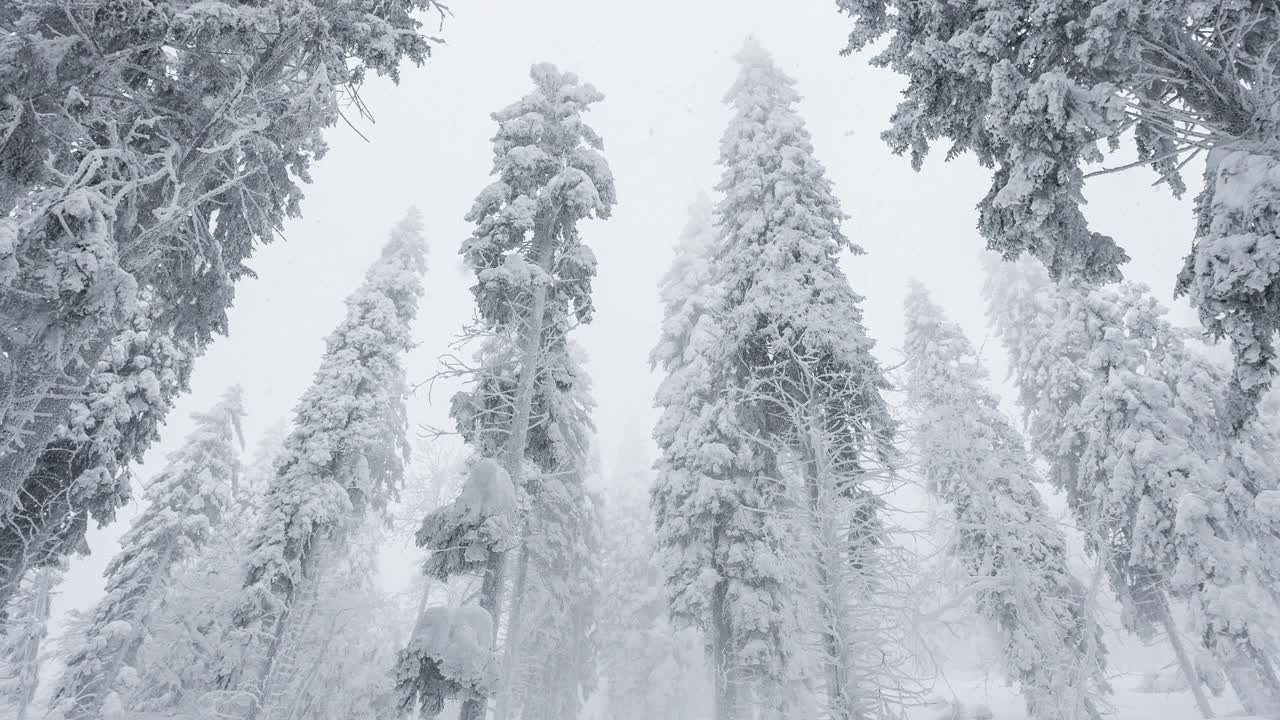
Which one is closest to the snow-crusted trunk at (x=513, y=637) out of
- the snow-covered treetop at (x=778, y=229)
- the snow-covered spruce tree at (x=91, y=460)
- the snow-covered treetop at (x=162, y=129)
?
the snow-covered spruce tree at (x=91, y=460)

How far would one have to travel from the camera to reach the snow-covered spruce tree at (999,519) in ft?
45.8

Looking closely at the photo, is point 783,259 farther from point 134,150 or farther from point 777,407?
point 134,150

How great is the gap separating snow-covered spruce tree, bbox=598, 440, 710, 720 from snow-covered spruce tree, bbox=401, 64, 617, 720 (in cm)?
1998

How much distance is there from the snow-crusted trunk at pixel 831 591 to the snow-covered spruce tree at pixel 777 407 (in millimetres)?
26

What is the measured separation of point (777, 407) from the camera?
14.1 metres

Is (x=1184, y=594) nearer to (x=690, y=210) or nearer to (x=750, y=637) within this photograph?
(x=750, y=637)

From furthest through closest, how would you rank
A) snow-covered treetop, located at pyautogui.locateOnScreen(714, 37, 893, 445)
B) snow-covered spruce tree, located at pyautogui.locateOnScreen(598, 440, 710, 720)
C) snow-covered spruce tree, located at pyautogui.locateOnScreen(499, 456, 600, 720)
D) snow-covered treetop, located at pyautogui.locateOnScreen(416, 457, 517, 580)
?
snow-covered spruce tree, located at pyautogui.locateOnScreen(598, 440, 710, 720) < snow-covered spruce tree, located at pyautogui.locateOnScreen(499, 456, 600, 720) < snow-covered treetop, located at pyautogui.locateOnScreen(714, 37, 893, 445) < snow-covered treetop, located at pyautogui.locateOnScreen(416, 457, 517, 580)

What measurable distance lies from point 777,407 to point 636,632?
21.4 metres

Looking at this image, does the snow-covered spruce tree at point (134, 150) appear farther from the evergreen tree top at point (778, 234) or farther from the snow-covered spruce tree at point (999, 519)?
the snow-covered spruce tree at point (999, 519)

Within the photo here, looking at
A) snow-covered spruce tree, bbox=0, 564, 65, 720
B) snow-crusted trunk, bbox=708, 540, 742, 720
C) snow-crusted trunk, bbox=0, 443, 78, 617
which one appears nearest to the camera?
snow-crusted trunk, bbox=0, 443, 78, 617

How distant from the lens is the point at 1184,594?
51.8 ft

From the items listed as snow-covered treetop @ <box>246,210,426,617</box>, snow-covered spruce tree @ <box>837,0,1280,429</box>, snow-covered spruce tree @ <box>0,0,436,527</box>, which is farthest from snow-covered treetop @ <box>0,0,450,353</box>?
snow-covered treetop @ <box>246,210,426,617</box>

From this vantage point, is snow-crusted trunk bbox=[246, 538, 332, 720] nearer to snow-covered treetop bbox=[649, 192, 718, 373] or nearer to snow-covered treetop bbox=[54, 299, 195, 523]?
snow-covered treetop bbox=[54, 299, 195, 523]

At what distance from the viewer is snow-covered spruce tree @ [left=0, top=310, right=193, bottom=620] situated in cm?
970
